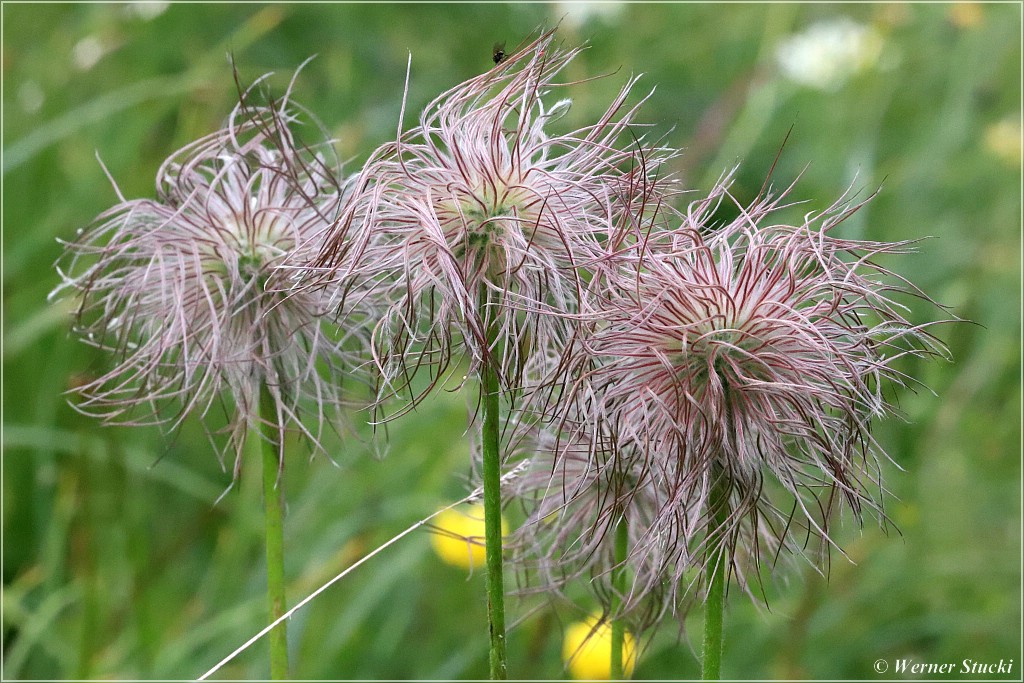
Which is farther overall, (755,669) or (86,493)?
(755,669)

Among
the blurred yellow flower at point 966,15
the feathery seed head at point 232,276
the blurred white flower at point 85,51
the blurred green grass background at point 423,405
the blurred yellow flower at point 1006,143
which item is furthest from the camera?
the blurred yellow flower at point 966,15

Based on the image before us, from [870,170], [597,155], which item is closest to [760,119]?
[870,170]

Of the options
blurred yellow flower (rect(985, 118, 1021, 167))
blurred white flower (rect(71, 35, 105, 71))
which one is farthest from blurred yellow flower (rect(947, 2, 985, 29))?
blurred white flower (rect(71, 35, 105, 71))

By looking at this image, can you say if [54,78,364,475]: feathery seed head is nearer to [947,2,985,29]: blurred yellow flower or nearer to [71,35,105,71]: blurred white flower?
[71,35,105,71]: blurred white flower

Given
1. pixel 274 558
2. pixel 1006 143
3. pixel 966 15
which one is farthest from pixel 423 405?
pixel 966 15

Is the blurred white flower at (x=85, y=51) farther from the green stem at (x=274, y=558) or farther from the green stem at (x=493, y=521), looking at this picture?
the green stem at (x=493, y=521)

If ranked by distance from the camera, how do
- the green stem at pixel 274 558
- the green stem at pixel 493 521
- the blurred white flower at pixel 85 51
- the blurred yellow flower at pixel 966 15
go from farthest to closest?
the blurred yellow flower at pixel 966 15 → the blurred white flower at pixel 85 51 → the green stem at pixel 274 558 → the green stem at pixel 493 521

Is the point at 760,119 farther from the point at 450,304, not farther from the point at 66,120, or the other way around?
the point at 450,304

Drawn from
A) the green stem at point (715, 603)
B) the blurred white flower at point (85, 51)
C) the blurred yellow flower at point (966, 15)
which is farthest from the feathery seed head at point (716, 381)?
the blurred yellow flower at point (966, 15)

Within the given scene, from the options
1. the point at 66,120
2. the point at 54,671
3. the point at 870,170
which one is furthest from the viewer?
the point at 870,170
